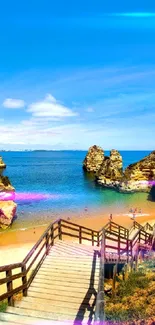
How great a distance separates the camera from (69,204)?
4662 cm

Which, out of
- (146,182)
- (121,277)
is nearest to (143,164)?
Result: (146,182)

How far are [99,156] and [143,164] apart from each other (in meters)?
43.2

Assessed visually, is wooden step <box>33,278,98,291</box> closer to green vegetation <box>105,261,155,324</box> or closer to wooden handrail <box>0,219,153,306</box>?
wooden handrail <box>0,219,153,306</box>

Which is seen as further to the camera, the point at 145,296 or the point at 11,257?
the point at 11,257

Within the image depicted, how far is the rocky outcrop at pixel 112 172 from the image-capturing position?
6694 cm

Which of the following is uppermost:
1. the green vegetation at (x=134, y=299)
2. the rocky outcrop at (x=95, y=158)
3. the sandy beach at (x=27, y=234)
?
the rocky outcrop at (x=95, y=158)

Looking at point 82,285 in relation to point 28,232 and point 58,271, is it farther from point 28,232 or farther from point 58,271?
point 28,232

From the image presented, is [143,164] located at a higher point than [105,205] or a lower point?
higher

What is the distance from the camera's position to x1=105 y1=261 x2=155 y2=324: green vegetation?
8.78 meters

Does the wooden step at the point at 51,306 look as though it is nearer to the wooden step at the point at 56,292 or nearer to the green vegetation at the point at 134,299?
the wooden step at the point at 56,292

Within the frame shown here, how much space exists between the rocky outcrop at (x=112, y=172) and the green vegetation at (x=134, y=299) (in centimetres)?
5281

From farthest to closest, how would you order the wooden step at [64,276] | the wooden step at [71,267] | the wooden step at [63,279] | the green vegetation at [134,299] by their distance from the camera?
the wooden step at [71,267] < the wooden step at [64,276] < the wooden step at [63,279] < the green vegetation at [134,299]

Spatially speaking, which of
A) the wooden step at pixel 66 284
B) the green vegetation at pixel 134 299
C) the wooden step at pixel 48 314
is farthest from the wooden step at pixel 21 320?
the green vegetation at pixel 134 299

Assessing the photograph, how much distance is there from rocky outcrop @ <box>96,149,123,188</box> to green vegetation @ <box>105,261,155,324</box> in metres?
52.8
